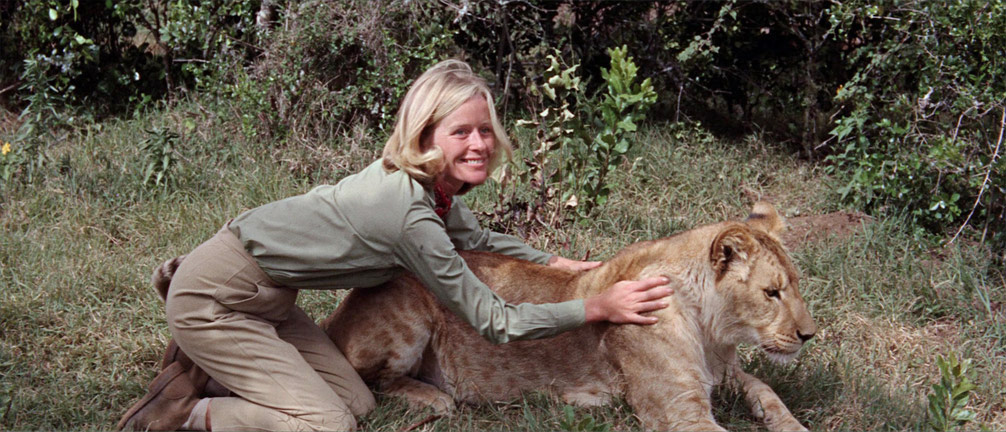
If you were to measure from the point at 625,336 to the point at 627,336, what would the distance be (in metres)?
0.01

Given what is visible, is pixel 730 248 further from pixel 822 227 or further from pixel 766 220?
pixel 822 227

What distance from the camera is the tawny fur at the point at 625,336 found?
3.21m

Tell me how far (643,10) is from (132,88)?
3.88 m

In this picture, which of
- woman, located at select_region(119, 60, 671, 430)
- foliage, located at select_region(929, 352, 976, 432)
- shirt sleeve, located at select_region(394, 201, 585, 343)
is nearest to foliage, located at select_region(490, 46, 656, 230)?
woman, located at select_region(119, 60, 671, 430)

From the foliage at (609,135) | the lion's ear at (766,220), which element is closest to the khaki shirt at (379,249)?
the lion's ear at (766,220)

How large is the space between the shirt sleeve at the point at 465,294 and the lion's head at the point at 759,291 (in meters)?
0.51

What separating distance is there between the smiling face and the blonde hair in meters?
0.02

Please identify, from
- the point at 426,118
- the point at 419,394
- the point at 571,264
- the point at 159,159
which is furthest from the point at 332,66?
the point at 419,394

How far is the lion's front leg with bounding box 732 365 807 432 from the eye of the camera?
333 cm

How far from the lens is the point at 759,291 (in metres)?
3.20

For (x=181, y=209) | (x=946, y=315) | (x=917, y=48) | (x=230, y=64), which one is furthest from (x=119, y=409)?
(x=917, y=48)

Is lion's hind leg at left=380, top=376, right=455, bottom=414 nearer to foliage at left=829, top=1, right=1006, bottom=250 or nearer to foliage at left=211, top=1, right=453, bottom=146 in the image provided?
foliage at left=211, top=1, right=453, bottom=146

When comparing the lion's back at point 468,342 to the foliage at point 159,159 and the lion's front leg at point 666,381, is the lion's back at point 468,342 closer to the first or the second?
the lion's front leg at point 666,381

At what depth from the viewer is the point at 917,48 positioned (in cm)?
515
